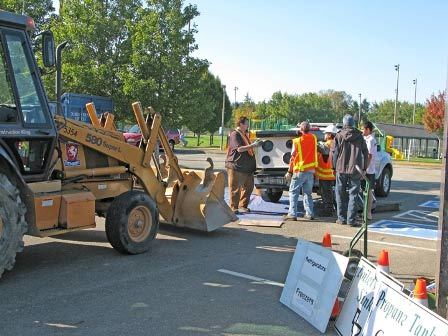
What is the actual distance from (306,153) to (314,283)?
573cm

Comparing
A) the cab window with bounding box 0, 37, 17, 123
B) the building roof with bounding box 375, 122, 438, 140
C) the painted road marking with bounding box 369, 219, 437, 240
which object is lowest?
the painted road marking with bounding box 369, 219, 437, 240

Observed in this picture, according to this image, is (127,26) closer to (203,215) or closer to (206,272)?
(203,215)

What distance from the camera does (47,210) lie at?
6332 millimetres

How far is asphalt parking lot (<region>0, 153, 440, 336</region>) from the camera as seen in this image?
4793 millimetres

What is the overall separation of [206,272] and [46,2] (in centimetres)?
2330

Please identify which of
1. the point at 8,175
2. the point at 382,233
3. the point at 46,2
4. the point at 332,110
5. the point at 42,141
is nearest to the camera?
the point at 8,175

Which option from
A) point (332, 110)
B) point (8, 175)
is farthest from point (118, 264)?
point (332, 110)

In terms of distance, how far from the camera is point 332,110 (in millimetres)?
108125

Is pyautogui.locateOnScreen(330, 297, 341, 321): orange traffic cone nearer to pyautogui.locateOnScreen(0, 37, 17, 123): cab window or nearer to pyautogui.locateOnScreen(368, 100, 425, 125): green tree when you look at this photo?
pyautogui.locateOnScreen(0, 37, 17, 123): cab window

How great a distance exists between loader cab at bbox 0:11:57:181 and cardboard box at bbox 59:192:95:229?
17.5 inches

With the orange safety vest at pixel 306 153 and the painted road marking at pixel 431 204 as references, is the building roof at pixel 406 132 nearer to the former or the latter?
the painted road marking at pixel 431 204

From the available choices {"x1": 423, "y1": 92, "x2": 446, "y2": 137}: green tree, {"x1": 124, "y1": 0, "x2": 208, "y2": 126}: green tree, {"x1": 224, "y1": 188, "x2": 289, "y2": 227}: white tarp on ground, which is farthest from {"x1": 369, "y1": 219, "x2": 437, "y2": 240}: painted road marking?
{"x1": 423, "y1": 92, "x2": 446, "y2": 137}: green tree


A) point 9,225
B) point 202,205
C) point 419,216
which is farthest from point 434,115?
point 9,225

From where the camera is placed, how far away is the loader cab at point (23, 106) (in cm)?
611
